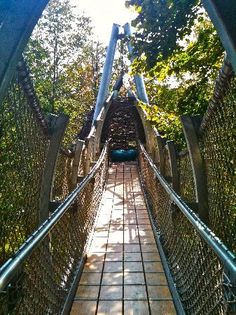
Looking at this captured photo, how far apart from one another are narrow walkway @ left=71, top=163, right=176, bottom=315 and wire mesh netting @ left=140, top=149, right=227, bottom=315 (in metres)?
0.14

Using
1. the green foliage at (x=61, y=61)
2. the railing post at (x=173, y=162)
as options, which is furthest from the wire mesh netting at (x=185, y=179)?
the green foliage at (x=61, y=61)

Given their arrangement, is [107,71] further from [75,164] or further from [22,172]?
[22,172]

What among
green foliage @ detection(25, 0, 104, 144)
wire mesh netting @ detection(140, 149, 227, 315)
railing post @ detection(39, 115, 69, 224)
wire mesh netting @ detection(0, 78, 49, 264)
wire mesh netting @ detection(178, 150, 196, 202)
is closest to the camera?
wire mesh netting @ detection(140, 149, 227, 315)

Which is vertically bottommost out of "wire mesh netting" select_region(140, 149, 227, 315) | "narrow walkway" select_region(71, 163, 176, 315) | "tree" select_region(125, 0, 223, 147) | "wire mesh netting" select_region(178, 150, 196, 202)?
"narrow walkway" select_region(71, 163, 176, 315)

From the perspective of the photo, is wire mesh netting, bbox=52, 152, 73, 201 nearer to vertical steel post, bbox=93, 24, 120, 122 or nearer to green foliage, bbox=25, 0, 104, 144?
vertical steel post, bbox=93, 24, 120, 122

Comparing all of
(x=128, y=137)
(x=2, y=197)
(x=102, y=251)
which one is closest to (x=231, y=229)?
(x=2, y=197)

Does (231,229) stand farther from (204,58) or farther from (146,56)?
(204,58)

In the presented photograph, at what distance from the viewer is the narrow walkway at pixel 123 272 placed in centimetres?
234

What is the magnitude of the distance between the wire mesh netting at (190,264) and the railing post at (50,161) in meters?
0.96

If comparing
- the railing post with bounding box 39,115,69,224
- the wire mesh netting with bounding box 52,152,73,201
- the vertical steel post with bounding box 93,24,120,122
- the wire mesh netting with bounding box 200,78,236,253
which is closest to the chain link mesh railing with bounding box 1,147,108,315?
the railing post with bounding box 39,115,69,224

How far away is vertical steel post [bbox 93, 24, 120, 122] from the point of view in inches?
→ 415

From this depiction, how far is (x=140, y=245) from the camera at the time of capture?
3.67 m

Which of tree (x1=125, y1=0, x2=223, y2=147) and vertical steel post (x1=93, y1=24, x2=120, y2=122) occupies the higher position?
vertical steel post (x1=93, y1=24, x2=120, y2=122)

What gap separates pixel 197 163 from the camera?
2.56 m
